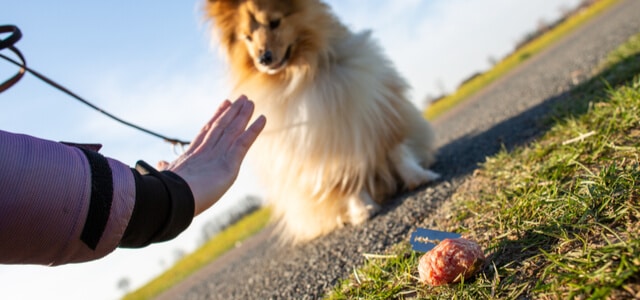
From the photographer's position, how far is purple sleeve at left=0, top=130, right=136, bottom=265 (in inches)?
56.9

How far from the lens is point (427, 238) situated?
217 cm

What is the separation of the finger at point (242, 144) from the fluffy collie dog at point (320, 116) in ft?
4.86

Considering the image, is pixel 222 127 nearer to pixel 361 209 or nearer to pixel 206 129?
pixel 206 129

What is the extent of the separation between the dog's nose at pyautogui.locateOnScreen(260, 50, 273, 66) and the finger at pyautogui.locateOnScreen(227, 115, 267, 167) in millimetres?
1523

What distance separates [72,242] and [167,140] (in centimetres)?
156

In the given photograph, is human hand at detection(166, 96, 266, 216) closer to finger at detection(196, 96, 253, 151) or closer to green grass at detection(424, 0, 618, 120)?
finger at detection(196, 96, 253, 151)

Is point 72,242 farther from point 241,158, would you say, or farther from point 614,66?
point 614,66

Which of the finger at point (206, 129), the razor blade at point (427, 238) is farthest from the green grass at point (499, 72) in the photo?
the razor blade at point (427, 238)

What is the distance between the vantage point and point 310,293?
2633 mm

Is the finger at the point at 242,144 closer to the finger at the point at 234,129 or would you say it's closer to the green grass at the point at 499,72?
the finger at the point at 234,129

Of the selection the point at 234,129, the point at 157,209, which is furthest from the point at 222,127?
the point at 157,209

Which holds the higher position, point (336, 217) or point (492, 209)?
point (336, 217)

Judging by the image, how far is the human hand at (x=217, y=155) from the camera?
2.12m

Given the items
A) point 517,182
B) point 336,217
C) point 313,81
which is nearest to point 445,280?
point 517,182
